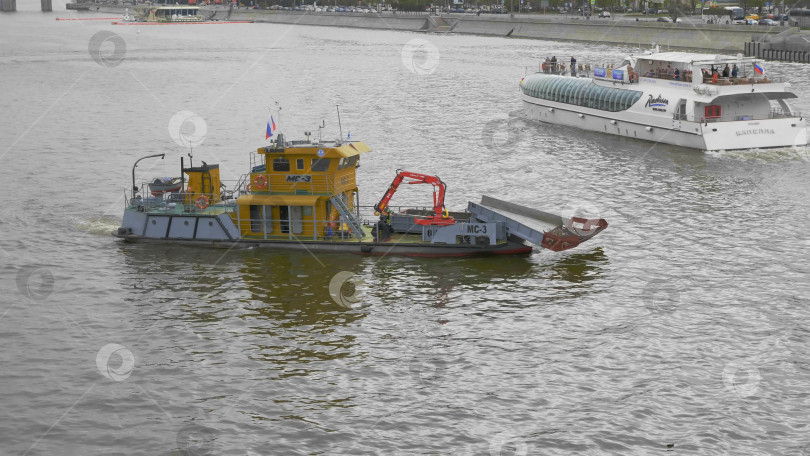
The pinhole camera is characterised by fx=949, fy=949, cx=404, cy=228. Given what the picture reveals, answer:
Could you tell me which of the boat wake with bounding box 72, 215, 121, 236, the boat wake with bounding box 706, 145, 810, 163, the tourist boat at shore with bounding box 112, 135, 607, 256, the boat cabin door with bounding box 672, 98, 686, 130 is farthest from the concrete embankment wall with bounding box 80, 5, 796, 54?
the boat wake with bounding box 72, 215, 121, 236

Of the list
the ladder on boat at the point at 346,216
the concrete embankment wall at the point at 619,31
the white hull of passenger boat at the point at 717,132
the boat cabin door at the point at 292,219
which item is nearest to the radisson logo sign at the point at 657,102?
the white hull of passenger boat at the point at 717,132

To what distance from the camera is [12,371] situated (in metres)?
29.2

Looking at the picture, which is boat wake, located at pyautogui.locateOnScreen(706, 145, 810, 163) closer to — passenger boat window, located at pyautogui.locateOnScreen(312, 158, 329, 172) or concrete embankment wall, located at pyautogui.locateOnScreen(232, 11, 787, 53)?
passenger boat window, located at pyautogui.locateOnScreen(312, 158, 329, 172)

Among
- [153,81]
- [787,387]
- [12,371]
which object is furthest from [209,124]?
[787,387]

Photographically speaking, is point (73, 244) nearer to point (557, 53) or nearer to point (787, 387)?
point (787, 387)

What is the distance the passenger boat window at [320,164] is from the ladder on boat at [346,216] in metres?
1.32

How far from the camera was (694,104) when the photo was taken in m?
64.0

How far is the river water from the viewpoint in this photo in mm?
25375

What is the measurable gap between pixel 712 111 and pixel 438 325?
3903cm

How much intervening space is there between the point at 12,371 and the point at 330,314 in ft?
34.8

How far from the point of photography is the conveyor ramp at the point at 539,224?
39.0 meters

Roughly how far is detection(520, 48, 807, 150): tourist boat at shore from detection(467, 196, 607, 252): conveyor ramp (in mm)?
25765

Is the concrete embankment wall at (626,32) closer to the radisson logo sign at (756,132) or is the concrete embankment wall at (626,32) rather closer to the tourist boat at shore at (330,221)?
the radisson logo sign at (756,132)

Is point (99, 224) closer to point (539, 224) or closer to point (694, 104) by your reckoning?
point (539, 224)
